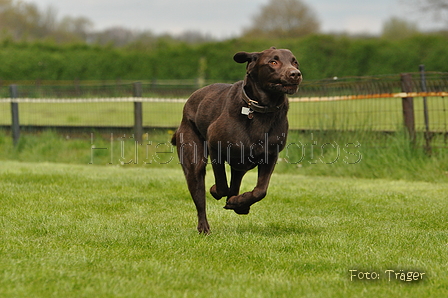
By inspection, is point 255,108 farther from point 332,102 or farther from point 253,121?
point 332,102

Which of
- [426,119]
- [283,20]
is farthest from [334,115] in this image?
[283,20]

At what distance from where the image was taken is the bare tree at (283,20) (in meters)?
46.5

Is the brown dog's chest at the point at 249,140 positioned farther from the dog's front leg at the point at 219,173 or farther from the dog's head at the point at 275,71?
the dog's head at the point at 275,71

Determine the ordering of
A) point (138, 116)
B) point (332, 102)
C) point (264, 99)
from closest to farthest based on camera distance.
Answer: point (264, 99)
point (332, 102)
point (138, 116)

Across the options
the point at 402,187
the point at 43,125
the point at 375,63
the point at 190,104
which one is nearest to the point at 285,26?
the point at 375,63

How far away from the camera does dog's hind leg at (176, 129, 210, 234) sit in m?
5.50

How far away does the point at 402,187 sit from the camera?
8859 mm

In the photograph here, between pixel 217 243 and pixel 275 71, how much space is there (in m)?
1.42

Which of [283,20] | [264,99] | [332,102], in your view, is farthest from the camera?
[283,20]

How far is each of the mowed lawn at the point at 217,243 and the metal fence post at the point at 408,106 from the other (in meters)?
1.90

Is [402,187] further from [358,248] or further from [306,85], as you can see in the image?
[358,248]

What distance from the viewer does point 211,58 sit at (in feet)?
96.1

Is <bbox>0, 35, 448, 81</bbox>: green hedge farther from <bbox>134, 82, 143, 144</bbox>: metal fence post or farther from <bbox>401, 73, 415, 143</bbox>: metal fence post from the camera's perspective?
<bbox>401, 73, 415, 143</bbox>: metal fence post

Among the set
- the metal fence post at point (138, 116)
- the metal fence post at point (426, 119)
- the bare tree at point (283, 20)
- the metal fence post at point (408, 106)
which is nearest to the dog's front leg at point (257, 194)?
the metal fence post at point (426, 119)
